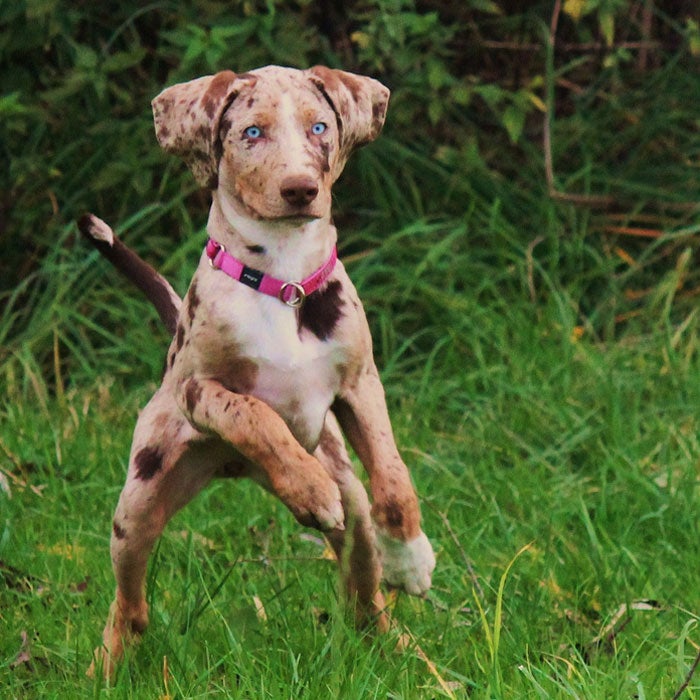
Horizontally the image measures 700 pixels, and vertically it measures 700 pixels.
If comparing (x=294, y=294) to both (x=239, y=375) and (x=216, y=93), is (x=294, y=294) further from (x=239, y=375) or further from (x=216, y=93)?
(x=216, y=93)

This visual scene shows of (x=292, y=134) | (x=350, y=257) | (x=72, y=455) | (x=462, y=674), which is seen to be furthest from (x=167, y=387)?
(x=350, y=257)

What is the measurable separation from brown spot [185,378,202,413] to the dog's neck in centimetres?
25

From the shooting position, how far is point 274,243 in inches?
113

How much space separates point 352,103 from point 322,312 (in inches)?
16.1

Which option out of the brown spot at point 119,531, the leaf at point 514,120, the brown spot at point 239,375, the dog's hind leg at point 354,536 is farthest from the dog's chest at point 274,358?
the leaf at point 514,120

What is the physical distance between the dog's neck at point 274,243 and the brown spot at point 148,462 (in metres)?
0.47

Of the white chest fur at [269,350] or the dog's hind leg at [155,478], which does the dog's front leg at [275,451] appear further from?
the dog's hind leg at [155,478]

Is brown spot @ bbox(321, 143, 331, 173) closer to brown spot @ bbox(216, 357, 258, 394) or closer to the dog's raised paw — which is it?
brown spot @ bbox(216, 357, 258, 394)

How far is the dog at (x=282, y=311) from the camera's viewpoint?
2.74m

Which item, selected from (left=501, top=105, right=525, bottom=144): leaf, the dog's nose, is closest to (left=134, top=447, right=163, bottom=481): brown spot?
the dog's nose

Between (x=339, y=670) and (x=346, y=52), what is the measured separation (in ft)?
11.4

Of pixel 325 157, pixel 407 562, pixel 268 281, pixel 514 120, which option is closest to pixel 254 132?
pixel 325 157

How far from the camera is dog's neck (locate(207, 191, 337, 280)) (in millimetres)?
2867

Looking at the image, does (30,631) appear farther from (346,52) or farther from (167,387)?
(346,52)
